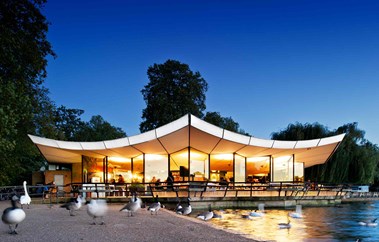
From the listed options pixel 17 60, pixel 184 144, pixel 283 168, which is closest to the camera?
pixel 17 60

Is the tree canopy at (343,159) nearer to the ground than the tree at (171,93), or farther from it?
nearer to the ground

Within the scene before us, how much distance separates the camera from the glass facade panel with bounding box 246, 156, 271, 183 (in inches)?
1168

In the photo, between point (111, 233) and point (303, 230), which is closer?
point (111, 233)

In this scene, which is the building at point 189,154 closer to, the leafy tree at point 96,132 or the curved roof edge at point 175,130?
the curved roof edge at point 175,130

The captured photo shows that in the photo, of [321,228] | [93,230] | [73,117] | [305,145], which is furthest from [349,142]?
[73,117]

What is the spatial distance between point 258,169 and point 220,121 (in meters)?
22.3

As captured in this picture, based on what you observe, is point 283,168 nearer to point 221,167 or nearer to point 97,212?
point 221,167

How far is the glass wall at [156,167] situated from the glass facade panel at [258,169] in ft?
18.7

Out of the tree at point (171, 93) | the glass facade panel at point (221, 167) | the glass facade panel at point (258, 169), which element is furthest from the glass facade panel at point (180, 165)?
the tree at point (171, 93)

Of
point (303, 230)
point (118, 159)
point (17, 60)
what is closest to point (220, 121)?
point (118, 159)

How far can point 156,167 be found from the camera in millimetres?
27734

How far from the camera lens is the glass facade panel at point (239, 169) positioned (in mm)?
28297

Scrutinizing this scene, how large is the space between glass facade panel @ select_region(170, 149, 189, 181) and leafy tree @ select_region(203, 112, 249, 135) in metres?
23.7

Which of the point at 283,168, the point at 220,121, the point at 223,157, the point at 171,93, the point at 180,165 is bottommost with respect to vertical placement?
the point at 283,168
